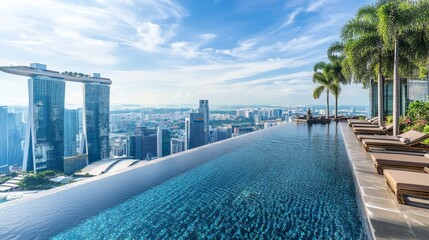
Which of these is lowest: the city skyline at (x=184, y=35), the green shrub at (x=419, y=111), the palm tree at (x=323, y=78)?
the green shrub at (x=419, y=111)

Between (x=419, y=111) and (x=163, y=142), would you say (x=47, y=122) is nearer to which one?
(x=163, y=142)

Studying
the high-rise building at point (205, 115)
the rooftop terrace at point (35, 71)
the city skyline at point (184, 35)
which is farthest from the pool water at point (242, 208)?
the rooftop terrace at point (35, 71)

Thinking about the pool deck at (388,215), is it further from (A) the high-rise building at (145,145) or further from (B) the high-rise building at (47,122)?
(A) the high-rise building at (145,145)

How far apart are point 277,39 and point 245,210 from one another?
65.4 ft

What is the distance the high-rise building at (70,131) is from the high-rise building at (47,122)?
1907mm

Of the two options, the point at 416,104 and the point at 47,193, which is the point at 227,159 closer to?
the point at 47,193

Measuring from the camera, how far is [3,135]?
33.2 meters

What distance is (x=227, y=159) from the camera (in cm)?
868

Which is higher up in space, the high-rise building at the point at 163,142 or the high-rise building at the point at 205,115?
the high-rise building at the point at 205,115

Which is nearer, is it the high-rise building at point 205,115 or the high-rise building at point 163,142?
the high-rise building at point 163,142

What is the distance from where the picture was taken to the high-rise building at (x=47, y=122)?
29656 millimetres

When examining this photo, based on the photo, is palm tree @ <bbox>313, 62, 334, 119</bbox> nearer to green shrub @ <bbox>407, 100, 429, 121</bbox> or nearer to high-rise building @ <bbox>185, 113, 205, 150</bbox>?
green shrub @ <bbox>407, 100, 429, 121</bbox>

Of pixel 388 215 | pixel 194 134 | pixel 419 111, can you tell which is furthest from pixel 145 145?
pixel 388 215

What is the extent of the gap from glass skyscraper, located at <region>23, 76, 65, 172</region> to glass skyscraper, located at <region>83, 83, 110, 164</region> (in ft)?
21.7
